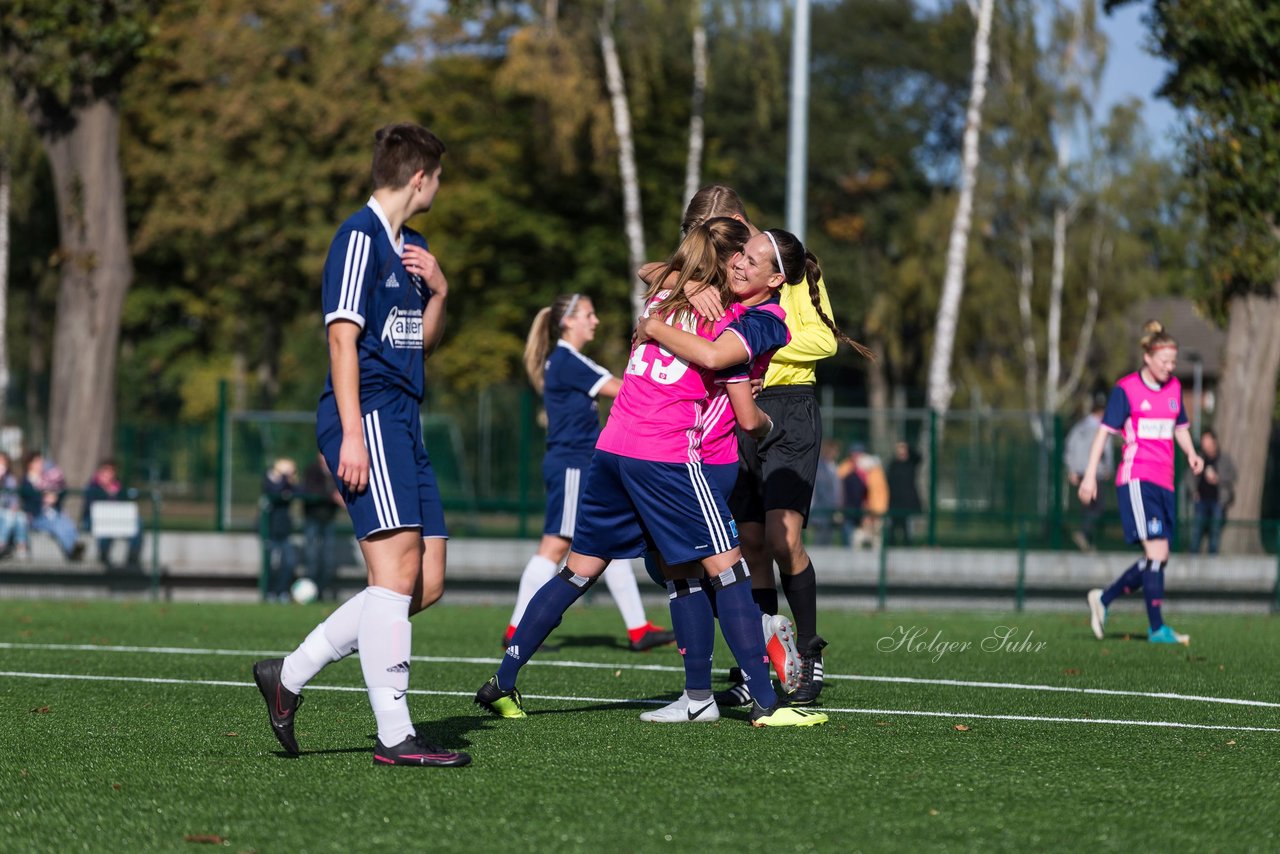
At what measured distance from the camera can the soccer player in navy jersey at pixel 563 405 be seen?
10.2 meters

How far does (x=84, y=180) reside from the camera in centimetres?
2412

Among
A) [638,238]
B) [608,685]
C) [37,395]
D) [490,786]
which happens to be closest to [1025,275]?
[638,238]

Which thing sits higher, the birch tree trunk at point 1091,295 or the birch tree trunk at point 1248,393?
the birch tree trunk at point 1091,295

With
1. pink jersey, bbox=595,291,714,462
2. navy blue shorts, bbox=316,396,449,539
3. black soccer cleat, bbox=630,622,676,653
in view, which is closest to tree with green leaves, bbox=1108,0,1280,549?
black soccer cleat, bbox=630,622,676,653

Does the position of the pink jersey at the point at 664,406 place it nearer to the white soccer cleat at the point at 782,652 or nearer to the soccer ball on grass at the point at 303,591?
the white soccer cleat at the point at 782,652

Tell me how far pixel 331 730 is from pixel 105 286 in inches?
747

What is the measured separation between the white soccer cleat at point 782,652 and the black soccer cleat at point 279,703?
213 centimetres

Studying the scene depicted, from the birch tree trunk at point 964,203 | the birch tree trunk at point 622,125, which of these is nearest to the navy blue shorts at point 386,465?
the birch tree trunk at point 964,203

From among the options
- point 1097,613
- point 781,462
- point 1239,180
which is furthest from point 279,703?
point 1239,180

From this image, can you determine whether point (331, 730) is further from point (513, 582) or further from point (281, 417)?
point (281, 417)

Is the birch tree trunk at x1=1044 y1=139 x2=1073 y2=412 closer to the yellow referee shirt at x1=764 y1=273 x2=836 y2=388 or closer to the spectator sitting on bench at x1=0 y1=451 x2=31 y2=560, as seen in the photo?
the spectator sitting on bench at x1=0 y1=451 x2=31 y2=560

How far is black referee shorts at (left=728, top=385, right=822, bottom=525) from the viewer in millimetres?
7836

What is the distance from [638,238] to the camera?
3894cm

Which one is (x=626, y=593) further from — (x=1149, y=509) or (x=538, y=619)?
(x=538, y=619)
